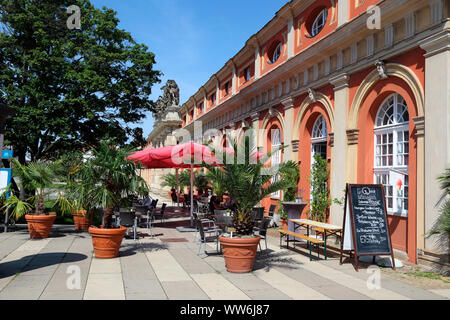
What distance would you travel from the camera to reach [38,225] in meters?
9.93

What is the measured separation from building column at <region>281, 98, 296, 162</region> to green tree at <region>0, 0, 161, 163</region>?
5.64 metres

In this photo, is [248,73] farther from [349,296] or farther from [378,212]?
[349,296]

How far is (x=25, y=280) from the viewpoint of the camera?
19.5 ft

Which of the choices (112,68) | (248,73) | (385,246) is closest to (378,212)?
(385,246)

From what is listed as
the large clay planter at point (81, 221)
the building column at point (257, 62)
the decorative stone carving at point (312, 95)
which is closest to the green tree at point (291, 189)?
the decorative stone carving at point (312, 95)

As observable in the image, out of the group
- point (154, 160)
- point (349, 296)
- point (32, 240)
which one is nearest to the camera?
point (349, 296)

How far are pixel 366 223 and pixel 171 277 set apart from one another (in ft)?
13.4

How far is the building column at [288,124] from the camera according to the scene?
44.3 ft

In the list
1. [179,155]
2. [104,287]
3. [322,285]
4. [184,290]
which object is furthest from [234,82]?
[104,287]

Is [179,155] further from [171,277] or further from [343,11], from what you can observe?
[343,11]

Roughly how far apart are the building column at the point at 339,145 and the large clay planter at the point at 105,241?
591 centimetres

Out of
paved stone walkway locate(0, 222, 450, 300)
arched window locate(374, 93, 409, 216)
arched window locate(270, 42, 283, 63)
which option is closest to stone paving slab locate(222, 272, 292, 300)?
paved stone walkway locate(0, 222, 450, 300)

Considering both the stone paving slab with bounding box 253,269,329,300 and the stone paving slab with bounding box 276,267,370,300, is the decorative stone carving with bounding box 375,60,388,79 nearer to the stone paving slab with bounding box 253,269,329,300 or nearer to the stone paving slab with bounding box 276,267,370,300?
the stone paving slab with bounding box 276,267,370,300
